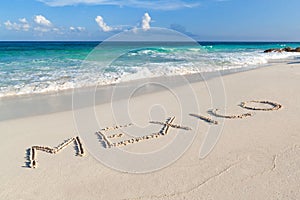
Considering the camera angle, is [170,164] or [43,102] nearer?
[170,164]

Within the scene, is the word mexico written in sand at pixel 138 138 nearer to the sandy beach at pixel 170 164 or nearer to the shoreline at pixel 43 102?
the sandy beach at pixel 170 164

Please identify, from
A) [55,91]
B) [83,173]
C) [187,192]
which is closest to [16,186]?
[83,173]

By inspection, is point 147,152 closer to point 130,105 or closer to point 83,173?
point 83,173

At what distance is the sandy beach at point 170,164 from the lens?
282 cm

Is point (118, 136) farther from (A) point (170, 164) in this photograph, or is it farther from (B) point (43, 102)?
(B) point (43, 102)

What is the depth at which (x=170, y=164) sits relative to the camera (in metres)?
3.41

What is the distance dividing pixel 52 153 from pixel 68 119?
168 centimetres

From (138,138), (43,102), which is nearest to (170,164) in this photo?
(138,138)

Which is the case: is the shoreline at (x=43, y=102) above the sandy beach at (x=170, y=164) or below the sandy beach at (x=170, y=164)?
above

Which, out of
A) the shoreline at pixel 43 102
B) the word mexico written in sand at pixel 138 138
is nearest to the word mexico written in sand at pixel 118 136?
the word mexico written in sand at pixel 138 138

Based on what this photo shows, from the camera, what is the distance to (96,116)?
5492mm

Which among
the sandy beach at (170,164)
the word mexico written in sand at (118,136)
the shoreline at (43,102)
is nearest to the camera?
the sandy beach at (170,164)

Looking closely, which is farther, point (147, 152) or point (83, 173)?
A: point (147, 152)

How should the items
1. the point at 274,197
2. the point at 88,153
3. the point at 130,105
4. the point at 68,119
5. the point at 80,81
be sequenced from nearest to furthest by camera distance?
the point at 274,197 → the point at 88,153 → the point at 68,119 → the point at 130,105 → the point at 80,81
